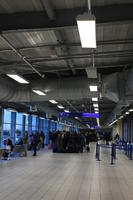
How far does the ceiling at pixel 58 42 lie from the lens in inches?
218

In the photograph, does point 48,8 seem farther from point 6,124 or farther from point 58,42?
point 6,124

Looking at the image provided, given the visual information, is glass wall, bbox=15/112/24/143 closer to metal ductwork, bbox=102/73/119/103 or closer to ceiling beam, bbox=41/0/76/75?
metal ductwork, bbox=102/73/119/103

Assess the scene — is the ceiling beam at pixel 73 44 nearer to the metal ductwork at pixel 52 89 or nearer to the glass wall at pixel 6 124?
the metal ductwork at pixel 52 89

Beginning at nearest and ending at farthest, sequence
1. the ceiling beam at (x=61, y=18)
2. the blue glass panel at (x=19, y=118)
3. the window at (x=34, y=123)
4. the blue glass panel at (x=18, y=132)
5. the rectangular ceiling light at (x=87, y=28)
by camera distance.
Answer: the rectangular ceiling light at (x=87, y=28)
the ceiling beam at (x=61, y=18)
the blue glass panel at (x=18, y=132)
the blue glass panel at (x=19, y=118)
the window at (x=34, y=123)

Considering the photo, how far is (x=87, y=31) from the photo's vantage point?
15.2 ft

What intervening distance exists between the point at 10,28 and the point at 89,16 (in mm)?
2164

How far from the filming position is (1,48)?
7949 millimetres

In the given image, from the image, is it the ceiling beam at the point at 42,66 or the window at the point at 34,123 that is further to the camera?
the window at the point at 34,123

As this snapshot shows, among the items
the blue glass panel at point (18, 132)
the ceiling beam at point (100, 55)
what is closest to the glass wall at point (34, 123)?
the blue glass panel at point (18, 132)

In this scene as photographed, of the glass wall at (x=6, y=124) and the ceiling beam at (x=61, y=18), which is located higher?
the ceiling beam at (x=61, y=18)

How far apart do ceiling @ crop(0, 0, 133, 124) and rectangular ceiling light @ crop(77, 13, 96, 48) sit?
2.28 ft

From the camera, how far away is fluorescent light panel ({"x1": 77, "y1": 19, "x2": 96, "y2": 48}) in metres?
4.39

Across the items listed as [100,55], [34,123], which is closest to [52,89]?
[100,55]

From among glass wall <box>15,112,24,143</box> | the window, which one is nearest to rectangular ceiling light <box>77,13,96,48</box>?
glass wall <box>15,112,24,143</box>
